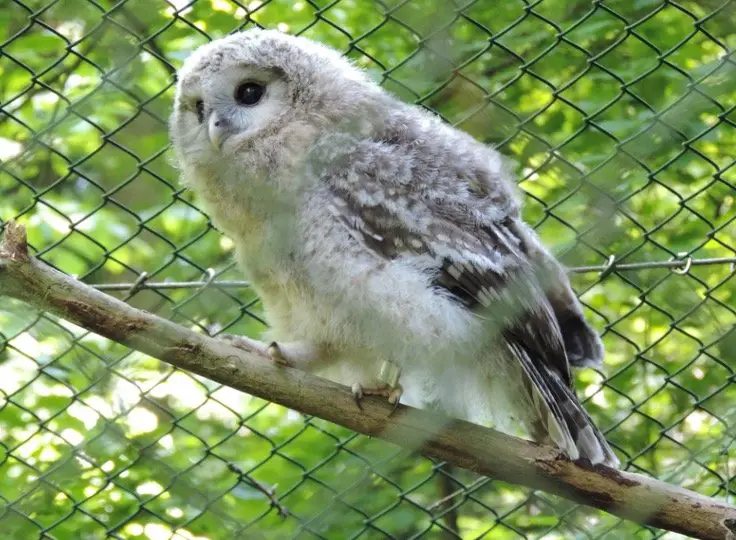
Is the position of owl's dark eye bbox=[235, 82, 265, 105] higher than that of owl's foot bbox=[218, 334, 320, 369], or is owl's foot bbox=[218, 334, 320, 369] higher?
owl's dark eye bbox=[235, 82, 265, 105]

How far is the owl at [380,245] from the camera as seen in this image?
8.57ft


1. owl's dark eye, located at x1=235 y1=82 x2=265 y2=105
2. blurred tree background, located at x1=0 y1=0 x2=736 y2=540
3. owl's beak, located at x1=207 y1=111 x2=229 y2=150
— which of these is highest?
owl's dark eye, located at x1=235 y1=82 x2=265 y2=105

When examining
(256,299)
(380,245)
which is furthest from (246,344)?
(256,299)

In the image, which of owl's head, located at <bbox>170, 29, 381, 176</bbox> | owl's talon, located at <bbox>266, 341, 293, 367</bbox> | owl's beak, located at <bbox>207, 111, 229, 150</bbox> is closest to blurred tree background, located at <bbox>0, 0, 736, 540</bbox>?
owl's head, located at <bbox>170, 29, 381, 176</bbox>

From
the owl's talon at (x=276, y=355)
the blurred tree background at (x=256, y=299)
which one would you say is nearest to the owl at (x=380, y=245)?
the owl's talon at (x=276, y=355)

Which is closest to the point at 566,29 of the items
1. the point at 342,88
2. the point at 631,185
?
the point at 631,185

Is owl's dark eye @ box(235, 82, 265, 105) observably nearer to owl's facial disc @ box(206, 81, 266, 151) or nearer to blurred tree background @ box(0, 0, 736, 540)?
owl's facial disc @ box(206, 81, 266, 151)

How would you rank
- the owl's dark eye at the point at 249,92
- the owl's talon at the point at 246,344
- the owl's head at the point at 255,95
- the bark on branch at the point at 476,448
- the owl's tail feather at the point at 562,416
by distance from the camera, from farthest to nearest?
the owl's dark eye at the point at 249,92 < the owl's head at the point at 255,95 < the owl's tail feather at the point at 562,416 < the owl's talon at the point at 246,344 < the bark on branch at the point at 476,448

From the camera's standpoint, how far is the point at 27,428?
3.36 metres

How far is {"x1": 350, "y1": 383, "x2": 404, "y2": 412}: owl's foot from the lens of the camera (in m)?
2.54

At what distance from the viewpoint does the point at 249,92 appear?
307 cm

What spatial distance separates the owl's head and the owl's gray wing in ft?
0.94

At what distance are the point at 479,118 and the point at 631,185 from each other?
0.63m

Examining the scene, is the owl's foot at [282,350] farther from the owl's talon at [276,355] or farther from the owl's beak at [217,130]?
the owl's beak at [217,130]
